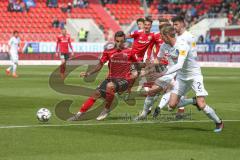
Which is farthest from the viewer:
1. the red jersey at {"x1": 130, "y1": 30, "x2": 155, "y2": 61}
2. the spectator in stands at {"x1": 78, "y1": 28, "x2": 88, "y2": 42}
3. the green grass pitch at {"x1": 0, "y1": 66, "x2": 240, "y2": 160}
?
the spectator in stands at {"x1": 78, "y1": 28, "x2": 88, "y2": 42}

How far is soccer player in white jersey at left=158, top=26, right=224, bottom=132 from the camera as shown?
49.4 ft

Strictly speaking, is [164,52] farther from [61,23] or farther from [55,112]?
[61,23]

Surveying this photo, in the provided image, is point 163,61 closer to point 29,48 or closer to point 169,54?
point 169,54

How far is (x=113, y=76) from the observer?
17.5 m

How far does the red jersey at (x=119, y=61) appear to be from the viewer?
1730cm

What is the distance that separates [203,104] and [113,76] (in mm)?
3029

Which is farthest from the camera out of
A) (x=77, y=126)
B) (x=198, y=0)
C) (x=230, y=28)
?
(x=198, y=0)

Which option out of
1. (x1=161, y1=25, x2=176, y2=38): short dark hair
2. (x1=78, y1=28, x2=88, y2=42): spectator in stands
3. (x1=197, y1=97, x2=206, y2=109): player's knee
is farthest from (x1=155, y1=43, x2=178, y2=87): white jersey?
(x1=78, y1=28, x2=88, y2=42): spectator in stands

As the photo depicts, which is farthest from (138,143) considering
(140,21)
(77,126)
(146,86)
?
(140,21)

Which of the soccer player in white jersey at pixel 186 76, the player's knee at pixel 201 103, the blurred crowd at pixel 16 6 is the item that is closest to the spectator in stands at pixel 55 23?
the blurred crowd at pixel 16 6

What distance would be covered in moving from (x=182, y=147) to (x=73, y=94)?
12.6 meters

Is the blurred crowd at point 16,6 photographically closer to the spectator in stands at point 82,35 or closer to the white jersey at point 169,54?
the spectator in stands at point 82,35

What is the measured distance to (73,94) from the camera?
24.9 m

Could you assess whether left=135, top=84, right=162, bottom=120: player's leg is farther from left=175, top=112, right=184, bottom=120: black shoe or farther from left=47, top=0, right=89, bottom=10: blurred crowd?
left=47, top=0, right=89, bottom=10: blurred crowd
